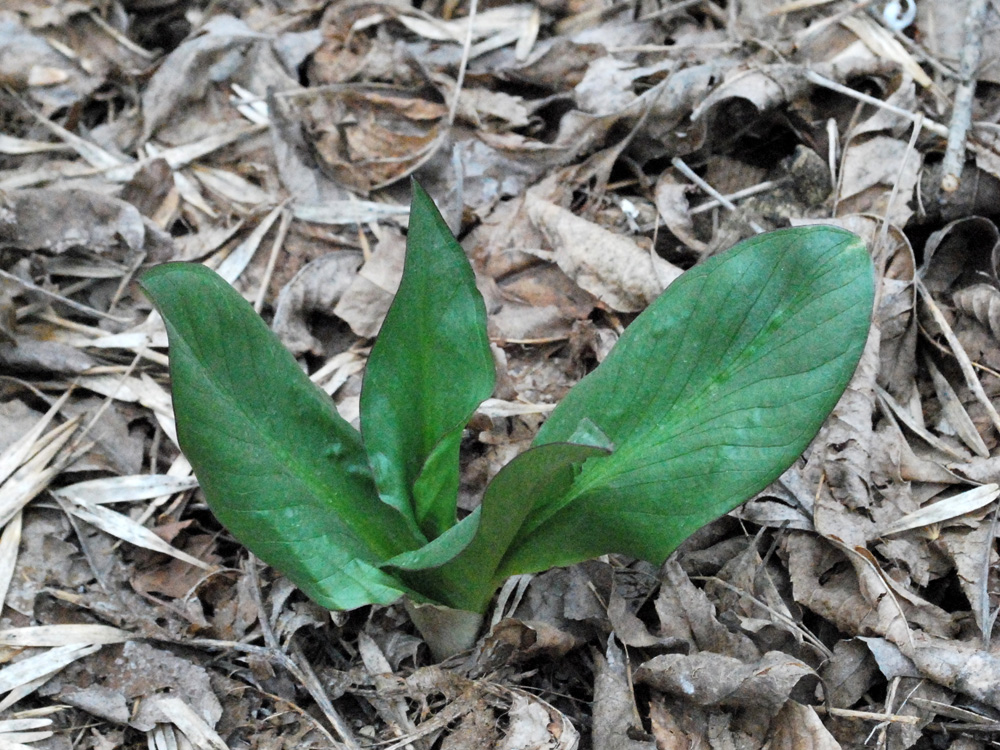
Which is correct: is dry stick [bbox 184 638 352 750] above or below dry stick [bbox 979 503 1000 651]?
below

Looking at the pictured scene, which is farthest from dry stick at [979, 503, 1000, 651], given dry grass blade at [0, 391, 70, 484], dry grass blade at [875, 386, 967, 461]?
dry grass blade at [0, 391, 70, 484]

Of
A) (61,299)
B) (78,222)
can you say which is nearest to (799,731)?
(61,299)

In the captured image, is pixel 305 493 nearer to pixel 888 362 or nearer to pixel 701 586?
pixel 701 586

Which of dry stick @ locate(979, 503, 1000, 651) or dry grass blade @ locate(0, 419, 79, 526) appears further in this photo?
dry grass blade @ locate(0, 419, 79, 526)

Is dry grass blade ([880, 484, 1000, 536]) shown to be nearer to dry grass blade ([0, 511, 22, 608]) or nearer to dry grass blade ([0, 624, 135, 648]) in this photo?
dry grass blade ([0, 624, 135, 648])

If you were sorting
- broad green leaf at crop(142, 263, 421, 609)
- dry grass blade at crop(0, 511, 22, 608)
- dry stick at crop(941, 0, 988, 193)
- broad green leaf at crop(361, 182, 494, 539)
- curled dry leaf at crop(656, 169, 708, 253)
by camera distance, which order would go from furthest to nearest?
curled dry leaf at crop(656, 169, 708, 253), dry stick at crop(941, 0, 988, 193), dry grass blade at crop(0, 511, 22, 608), broad green leaf at crop(361, 182, 494, 539), broad green leaf at crop(142, 263, 421, 609)

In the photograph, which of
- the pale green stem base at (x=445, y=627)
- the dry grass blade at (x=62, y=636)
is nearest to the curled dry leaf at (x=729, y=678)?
the pale green stem base at (x=445, y=627)
